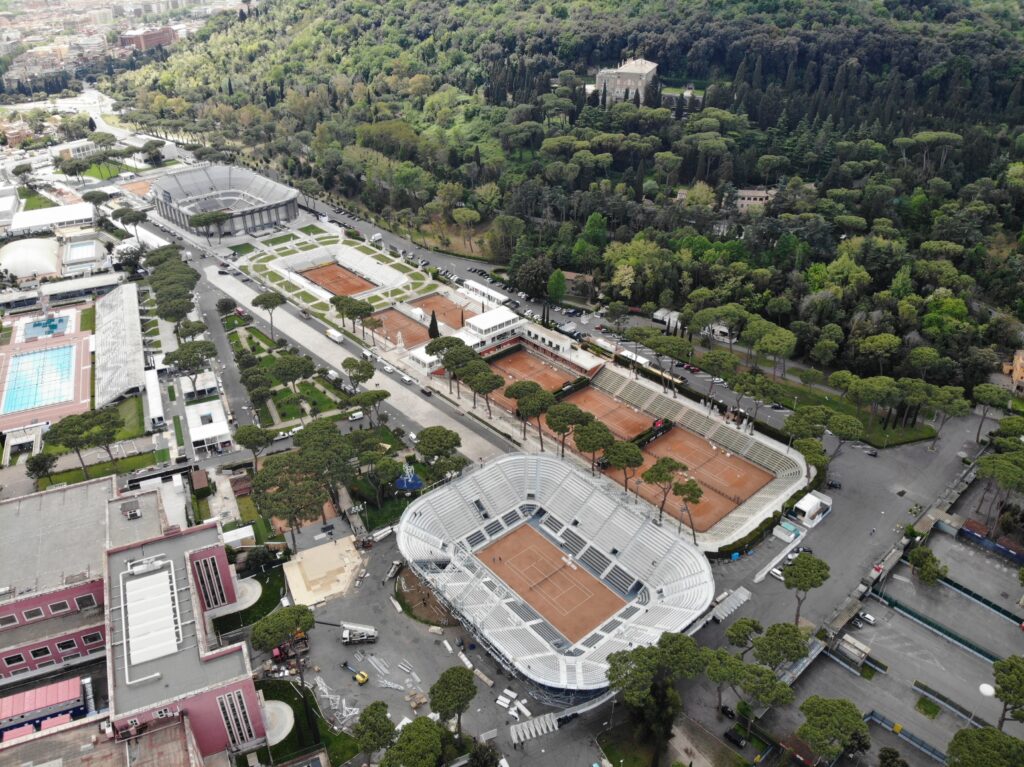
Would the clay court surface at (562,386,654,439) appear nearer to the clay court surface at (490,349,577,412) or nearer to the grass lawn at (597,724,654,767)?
the clay court surface at (490,349,577,412)

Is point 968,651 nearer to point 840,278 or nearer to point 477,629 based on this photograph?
point 477,629

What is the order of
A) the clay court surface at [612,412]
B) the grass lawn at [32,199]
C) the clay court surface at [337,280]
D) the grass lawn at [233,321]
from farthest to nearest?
1. the grass lawn at [32,199]
2. the clay court surface at [337,280]
3. the grass lawn at [233,321]
4. the clay court surface at [612,412]

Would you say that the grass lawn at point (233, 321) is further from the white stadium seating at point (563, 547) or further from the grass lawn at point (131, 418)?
the white stadium seating at point (563, 547)

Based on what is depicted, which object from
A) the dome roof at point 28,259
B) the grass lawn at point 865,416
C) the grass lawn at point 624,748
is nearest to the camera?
the grass lawn at point 624,748

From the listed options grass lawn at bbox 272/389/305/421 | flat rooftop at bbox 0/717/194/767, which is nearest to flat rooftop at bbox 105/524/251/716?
flat rooftop at bbox 0/717/194/767

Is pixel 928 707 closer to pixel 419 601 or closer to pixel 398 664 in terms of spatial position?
pixel 398 664

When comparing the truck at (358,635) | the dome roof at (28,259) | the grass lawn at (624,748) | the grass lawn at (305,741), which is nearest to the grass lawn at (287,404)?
the truck at (358,635)

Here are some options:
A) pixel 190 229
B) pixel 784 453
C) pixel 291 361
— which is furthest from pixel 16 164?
pixel 784 453
